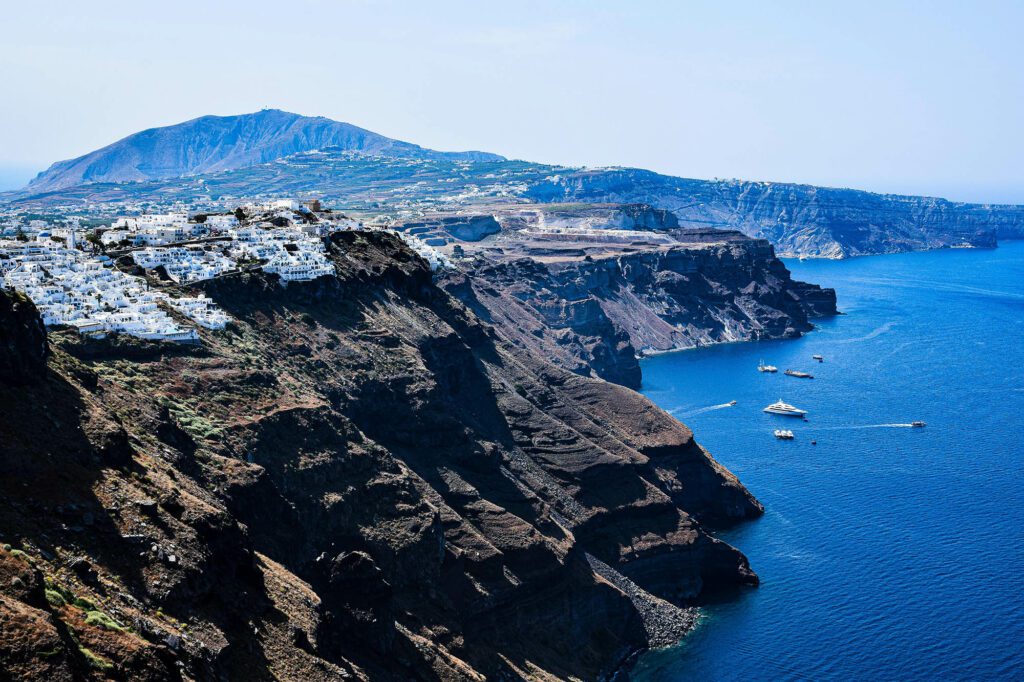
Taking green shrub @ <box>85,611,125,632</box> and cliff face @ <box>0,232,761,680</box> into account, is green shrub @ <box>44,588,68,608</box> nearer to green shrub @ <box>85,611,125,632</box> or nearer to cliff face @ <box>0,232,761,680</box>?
cliff face @ <box>0,232,761,680</box>

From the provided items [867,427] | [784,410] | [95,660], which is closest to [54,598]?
[95,660]

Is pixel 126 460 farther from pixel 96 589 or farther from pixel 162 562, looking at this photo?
pixel 96 589

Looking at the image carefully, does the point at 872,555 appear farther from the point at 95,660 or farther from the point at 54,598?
the point at 95,660

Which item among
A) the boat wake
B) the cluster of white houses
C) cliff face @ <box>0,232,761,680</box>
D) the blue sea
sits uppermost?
the cluster of white houses

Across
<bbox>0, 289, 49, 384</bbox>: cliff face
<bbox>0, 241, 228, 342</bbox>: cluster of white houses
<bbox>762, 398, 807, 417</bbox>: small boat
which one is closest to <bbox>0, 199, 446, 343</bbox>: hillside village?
<bbox>0, 241, 228, 342</bbox>: cluster of white houses

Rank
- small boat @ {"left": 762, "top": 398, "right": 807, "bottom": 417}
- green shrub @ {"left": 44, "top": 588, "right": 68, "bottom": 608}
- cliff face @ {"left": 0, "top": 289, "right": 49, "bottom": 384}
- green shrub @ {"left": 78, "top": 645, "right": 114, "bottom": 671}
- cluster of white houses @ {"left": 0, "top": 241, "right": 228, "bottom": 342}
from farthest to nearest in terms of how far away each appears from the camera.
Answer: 1. small boat @ {"left": 762, "top": 398, "right": 807, "bottom": 417}
2. cluster of white houses @ {"left": 0, "top": 241, "right": 228, "bottom": 342}
3. cliff face @ {"left": 0, "top": 289, "right": 49, "bottom": 384}
4. green shrub @ {"left": 44, "top": 588, "right": 68, "bottom": 608}
5. green shrub @ {"left": 78, "top": 645, "right": 114, "bottom": 671}
